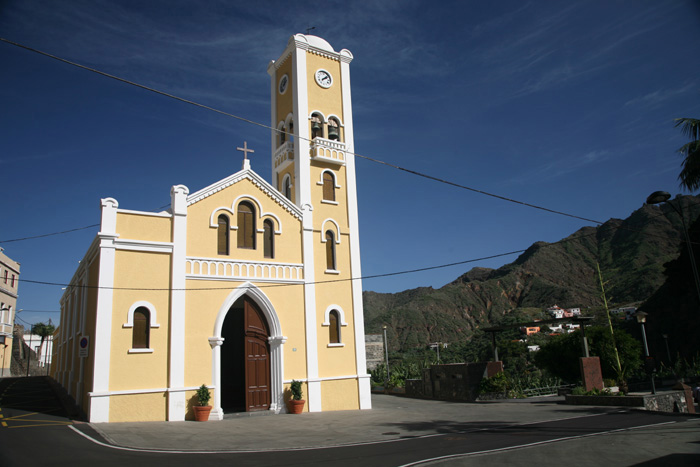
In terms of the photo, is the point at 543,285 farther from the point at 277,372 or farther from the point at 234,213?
the point at 234,213

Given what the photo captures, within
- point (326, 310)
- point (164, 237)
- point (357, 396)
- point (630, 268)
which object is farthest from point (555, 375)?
point (630, 268)

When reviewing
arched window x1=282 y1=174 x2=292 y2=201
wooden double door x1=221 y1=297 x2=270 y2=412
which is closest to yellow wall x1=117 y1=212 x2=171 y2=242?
wooden double door x1=221 y1=297 x2=270 y2=412

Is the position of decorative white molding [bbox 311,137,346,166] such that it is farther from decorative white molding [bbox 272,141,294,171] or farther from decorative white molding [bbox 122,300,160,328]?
decorative white molding [bbox 122,300,160,328]

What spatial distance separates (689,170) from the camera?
20688mm

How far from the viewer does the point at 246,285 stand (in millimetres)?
21328

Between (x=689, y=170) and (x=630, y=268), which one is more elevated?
(x=630, y=268)

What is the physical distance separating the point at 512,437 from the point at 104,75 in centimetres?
1331

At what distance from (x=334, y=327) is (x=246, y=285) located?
16.3ft

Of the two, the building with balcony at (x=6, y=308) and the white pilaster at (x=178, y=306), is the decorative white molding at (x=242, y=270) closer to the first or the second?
the white pilaster at (x=178, y=306)

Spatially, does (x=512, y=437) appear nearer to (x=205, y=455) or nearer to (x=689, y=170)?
(x=205, y=455)

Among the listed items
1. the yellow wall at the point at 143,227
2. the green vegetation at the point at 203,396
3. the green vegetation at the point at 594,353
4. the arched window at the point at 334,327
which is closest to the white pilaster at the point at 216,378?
the green vegetation at the point at 203,396

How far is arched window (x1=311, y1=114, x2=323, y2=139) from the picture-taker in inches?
1002

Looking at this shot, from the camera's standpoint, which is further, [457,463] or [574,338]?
[574,338]

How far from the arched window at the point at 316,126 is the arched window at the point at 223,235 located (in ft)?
22.0
